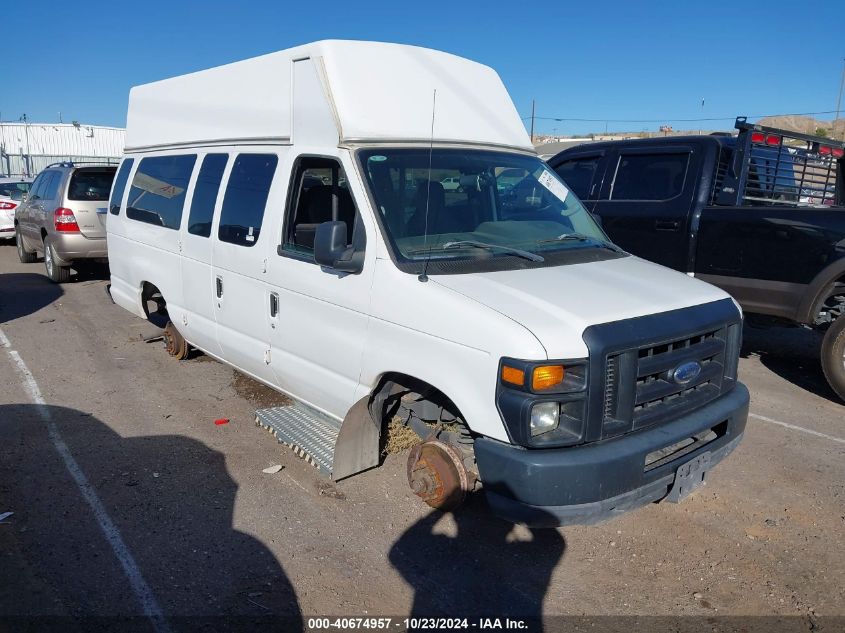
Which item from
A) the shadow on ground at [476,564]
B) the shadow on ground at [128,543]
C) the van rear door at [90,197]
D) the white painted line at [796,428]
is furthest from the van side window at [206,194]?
the van rear door at [90,197]

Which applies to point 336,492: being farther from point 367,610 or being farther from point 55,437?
point 55,437

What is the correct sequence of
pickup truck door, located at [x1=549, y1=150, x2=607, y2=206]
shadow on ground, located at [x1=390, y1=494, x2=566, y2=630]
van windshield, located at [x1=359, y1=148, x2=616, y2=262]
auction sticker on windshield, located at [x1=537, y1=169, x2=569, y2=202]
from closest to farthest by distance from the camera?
shadow on ground, located at [x1=390, y1=494, x2=566, y2=630], van windshield, located at [x1=359, y1=148, x2=616, y2=262], auction sticker on windshield, located at [x1=537, y1=169, x2=569, y2=202], pickup truck door, located at [x1=549, y1=150, x2=607, y2=206]

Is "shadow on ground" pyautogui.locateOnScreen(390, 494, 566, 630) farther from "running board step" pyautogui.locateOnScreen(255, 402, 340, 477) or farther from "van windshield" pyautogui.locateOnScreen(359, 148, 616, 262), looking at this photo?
"van windshield" pyautogui.locateOnScreen(359, 148, 616, 262)

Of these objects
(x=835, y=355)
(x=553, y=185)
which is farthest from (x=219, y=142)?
(x=835, y=355)

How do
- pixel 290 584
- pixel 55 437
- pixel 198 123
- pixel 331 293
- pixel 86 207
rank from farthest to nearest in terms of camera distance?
pixel 86 207 → pixel 198 123 → pixel 55 437 → pixel 331 293 → pixel 290 584

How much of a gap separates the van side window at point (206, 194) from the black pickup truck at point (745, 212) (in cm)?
428

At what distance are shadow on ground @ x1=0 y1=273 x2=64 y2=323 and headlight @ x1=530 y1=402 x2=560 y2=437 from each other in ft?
27.4

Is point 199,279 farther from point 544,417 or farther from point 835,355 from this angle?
point 835,355

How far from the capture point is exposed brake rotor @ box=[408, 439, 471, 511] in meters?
3.87

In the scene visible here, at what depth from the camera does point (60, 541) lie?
12.5 feet

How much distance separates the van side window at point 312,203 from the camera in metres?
4.45

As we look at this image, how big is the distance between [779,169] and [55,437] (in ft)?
23.2

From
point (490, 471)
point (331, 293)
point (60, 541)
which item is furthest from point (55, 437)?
point (490, 471)

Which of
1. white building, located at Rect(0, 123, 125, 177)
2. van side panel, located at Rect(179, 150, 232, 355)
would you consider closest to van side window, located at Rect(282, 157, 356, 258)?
van side panel, located at Rect(179, 150, 232, 355)
